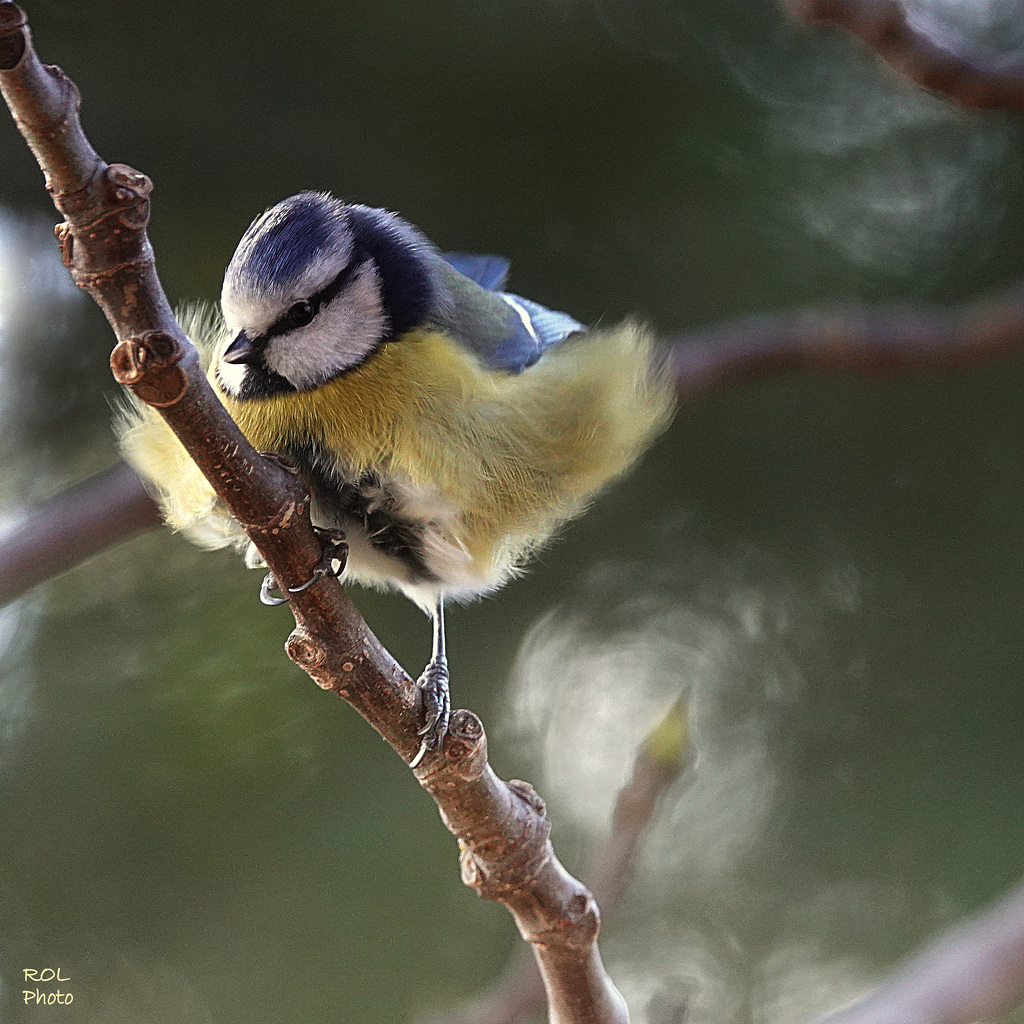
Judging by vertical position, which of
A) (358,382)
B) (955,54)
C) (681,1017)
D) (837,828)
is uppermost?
(955,54)

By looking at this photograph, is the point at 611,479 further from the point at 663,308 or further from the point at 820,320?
the point at 663,308

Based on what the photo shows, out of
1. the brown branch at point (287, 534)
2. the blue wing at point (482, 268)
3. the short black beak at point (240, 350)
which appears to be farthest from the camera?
the blue wing at point (482, 268)

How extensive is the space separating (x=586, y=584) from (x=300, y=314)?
82cm

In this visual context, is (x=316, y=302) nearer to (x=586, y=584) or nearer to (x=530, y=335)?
(x=530, y=335)

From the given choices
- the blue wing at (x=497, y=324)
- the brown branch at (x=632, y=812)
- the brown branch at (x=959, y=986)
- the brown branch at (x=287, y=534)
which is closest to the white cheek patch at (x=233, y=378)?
the blue wing at (x=497, y=324)

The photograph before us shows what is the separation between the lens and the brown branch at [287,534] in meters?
0.52

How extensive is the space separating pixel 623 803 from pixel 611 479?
30 cm

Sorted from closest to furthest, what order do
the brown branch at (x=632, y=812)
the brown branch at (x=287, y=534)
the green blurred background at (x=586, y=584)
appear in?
the brown branch at (x=287, y=534), the brown branch at (x=632, y=812), the green blurred background at (x=586, y=584)

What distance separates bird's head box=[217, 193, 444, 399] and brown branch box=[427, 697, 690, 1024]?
0.43 meters

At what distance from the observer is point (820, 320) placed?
1.35 m

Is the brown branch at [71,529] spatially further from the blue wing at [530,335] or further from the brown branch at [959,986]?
the brown branch at [959,986]

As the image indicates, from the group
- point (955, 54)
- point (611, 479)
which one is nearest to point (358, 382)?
point (611, 479)

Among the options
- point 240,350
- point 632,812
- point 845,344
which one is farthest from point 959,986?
point 845,344

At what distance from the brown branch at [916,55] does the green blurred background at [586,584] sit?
286mm
